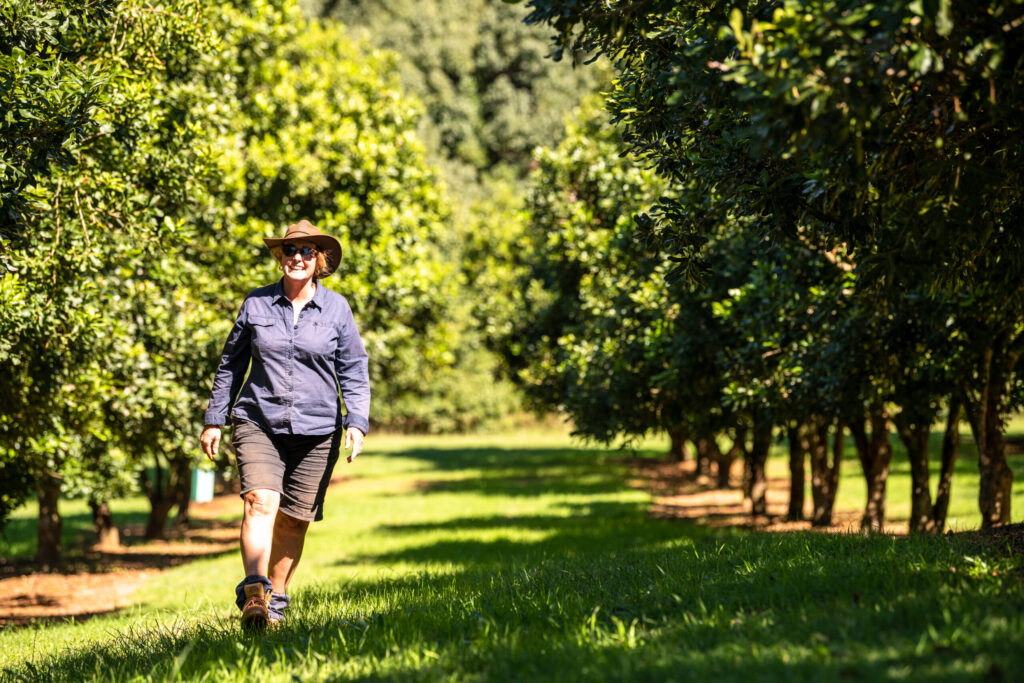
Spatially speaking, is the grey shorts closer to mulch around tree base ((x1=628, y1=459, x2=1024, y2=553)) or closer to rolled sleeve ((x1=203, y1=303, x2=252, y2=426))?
rolled sleeve ((x1=203, y1=303, x2=252, y2=426))

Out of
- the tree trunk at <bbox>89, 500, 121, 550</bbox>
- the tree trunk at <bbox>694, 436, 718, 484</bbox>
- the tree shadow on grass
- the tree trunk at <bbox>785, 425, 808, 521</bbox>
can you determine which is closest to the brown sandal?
the tree shadow on grass

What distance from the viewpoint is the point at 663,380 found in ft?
43.8

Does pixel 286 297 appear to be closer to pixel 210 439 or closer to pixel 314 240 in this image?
pixel 314 240

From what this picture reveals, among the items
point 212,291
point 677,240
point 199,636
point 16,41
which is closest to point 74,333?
point 16,41

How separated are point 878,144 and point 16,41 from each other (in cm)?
530

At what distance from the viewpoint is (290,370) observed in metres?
5.75

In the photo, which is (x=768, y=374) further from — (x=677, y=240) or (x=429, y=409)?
(x=429, y=409)

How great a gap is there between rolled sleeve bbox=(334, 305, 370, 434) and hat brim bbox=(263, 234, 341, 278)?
1.35ft

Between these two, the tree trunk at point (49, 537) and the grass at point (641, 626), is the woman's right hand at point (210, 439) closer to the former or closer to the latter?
the grass at point (641, 626)

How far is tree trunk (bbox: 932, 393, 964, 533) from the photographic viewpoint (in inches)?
421

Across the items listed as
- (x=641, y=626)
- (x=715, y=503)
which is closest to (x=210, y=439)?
(x=641, y=626)

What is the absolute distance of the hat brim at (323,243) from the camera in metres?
5.97

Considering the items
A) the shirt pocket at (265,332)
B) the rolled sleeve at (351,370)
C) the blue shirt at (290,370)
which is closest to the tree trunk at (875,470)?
the rolled sleeve at (351,370)

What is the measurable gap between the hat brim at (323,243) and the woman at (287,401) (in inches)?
0.4
